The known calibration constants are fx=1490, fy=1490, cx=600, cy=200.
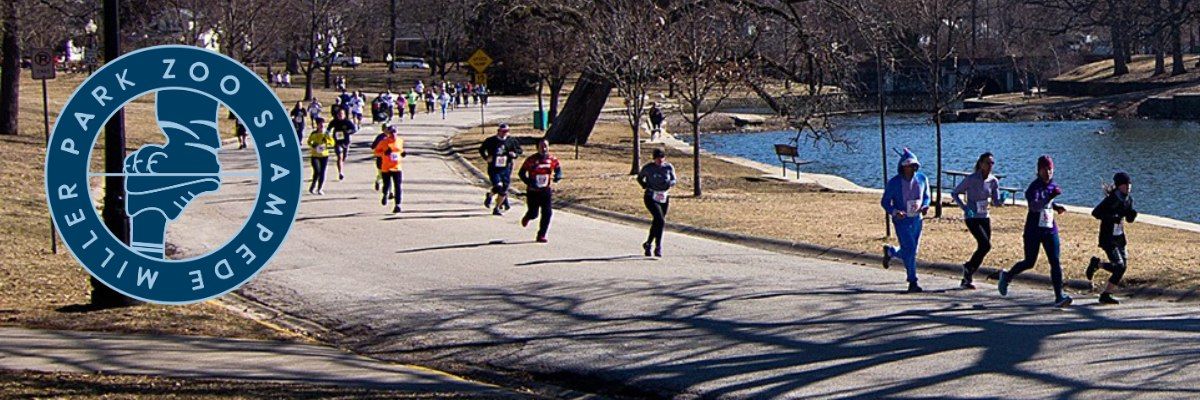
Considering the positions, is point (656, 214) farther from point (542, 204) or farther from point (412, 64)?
point (412, 64)

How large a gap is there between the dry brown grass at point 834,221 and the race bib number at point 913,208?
238 cm

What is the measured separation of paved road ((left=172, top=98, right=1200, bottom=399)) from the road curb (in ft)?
1.54

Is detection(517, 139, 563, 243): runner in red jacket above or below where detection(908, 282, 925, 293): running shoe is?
above

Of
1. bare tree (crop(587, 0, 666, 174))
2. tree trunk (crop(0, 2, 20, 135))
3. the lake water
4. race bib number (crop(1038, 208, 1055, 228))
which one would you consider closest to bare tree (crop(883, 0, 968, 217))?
bare tree (crop(587, 0, 666, 174))

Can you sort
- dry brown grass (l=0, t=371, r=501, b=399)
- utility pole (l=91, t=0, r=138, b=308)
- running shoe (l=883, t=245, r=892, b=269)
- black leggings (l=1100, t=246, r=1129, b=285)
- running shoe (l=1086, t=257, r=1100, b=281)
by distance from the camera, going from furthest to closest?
running shoe (l=883, t=245, r=892, b=269)
running shoe (l=1086, t=257, r=1100, b=281)
black leggings (l=1100, t=246, r=1129, b=285)
utility pole (l=91, t=0, r=138, b=308)
dry brown grass (l=0, t=371, r=501, b=399)

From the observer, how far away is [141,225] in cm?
635

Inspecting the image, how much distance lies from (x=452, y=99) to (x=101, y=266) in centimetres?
7377

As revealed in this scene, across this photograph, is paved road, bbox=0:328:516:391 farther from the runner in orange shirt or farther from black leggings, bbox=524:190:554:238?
the runner in orange shirt

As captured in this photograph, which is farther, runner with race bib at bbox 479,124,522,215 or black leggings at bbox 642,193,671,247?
runner with race bib at bbox 479,124,522,215

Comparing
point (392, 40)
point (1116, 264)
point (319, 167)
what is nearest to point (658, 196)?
point (1116, 264)

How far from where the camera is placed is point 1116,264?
14.6m

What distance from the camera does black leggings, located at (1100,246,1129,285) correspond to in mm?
14617

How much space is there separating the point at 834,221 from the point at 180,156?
1844 centimetres

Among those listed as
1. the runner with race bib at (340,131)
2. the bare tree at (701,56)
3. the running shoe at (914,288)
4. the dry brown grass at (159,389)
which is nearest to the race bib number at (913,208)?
the running shoe at (914,288)
